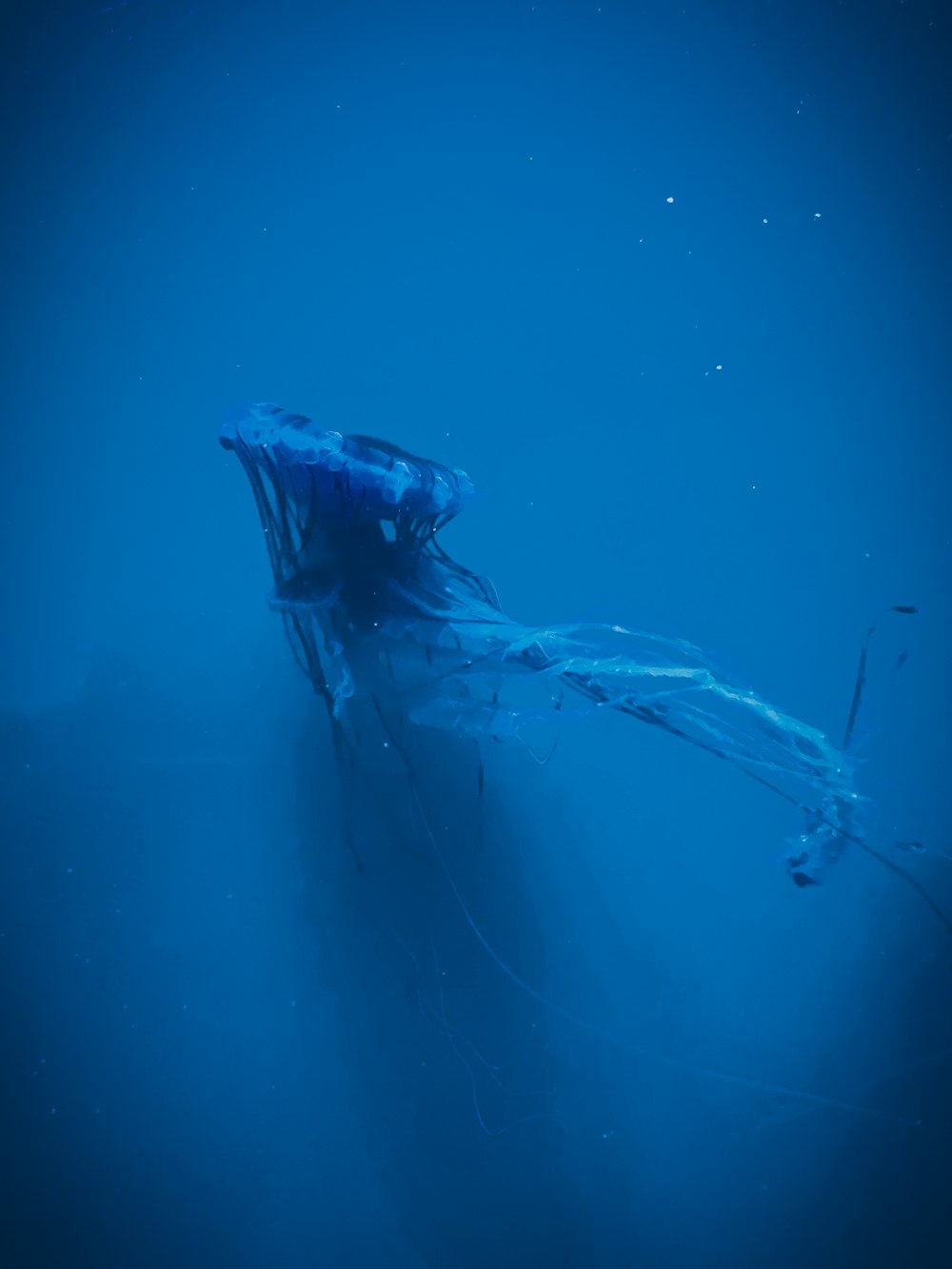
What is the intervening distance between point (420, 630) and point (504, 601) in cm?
122

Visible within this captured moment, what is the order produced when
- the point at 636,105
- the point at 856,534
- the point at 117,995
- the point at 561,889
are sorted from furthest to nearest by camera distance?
1. the point at 856,534
2. the point at 561,889
3. the point at 636,105
4. the point at 117,995

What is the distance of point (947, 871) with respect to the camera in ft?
9.57

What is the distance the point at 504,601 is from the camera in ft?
9.65

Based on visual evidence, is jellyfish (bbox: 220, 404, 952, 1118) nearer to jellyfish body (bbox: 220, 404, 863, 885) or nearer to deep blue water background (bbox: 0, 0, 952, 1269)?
jellyfish body (bbox: 220, 404, 863, 885)

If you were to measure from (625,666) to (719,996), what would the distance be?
236cm

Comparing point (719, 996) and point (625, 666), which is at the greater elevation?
point (625, 666)

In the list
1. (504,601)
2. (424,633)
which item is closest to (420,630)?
(424,633)

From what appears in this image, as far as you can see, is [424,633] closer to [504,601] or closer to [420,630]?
[420,630]

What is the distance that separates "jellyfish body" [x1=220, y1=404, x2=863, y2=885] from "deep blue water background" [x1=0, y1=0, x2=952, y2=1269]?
817 millimetres

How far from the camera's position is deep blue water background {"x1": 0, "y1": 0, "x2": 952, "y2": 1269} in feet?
7.63

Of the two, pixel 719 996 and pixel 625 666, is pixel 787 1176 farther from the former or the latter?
pixel 625 666

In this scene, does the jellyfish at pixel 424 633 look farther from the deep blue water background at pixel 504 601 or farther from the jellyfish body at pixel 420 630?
the deep blue water background at pixel 504 601

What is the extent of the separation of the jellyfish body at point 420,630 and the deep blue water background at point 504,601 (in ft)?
2.68

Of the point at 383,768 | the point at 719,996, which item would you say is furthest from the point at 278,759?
the point at 719,996
